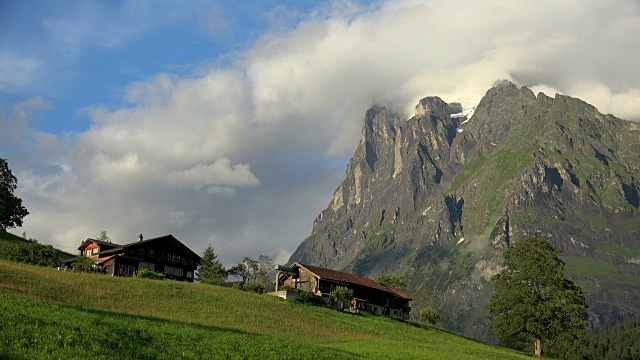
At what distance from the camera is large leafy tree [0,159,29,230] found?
116m

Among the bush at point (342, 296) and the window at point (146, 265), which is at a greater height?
the window at point (146, 265)

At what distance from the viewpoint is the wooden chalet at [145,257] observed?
348 feet

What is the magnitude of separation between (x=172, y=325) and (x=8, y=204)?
91225 mm

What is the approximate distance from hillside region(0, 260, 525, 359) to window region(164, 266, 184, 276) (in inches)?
1299

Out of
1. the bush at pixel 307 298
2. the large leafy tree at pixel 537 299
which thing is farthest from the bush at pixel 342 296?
the large leafy tree at pixel 537 299

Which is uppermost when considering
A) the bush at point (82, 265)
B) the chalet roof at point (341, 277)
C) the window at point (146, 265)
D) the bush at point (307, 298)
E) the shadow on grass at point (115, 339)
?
the chalet roof at point (341, 277)

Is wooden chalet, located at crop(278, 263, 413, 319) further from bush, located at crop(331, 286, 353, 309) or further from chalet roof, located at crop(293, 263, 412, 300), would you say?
bush, located at crop(331, 286, 353, 309)

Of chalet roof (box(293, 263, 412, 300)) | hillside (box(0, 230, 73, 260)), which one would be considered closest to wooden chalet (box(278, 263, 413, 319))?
chalet roof (box(293, 263, 412, 300))

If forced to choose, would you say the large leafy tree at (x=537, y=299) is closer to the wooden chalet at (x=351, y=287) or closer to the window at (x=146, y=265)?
the wooden chalet at (x=351, y=287)

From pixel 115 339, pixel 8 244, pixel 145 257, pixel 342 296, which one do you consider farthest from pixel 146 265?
pixel 115 339

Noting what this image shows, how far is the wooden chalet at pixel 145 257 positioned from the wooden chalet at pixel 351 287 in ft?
64.1

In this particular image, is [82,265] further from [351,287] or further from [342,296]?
[351,287]

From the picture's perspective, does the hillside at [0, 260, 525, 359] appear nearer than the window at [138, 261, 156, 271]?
Yes

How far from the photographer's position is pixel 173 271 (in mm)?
114750
